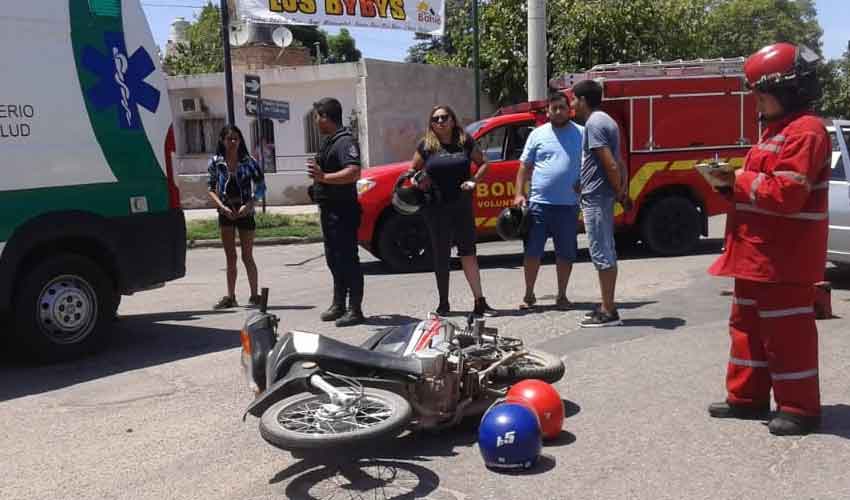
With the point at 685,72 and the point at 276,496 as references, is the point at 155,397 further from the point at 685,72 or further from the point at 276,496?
the point at 685,72

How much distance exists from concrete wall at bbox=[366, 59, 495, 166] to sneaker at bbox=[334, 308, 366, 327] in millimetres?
14232

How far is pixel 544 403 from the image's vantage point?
4449 mm

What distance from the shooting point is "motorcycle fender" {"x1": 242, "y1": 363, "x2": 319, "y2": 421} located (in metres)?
4.05

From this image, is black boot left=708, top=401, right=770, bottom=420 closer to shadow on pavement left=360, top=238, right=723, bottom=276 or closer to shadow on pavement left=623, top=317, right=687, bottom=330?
shadow on pavement left=623, top=317, right=687, bottom=330

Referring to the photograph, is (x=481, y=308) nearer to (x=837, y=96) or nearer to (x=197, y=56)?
(x=197, y=56)

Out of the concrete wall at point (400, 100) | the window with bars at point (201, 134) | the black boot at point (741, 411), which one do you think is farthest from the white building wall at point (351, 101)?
the black boot at point (741, 411)

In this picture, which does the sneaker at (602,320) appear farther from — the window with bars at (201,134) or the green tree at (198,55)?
the green tree at (198,55)

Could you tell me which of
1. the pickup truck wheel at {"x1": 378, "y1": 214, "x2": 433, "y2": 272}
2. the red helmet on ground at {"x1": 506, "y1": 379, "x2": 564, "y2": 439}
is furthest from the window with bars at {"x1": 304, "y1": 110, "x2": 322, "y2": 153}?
the red helmet on ground at {"x1": 506, "y1": 379, "x2": 564, "y2": 439}

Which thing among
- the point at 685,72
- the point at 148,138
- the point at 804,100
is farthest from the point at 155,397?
the point at 685,72

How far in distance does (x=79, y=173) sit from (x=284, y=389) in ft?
10.4

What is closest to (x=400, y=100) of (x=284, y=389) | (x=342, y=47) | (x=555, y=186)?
(x=555, y=186)

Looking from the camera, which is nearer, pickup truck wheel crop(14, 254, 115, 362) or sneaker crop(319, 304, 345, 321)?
pickup truck wheel crop(14, 254, 115, 362)

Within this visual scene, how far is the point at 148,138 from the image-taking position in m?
6.90

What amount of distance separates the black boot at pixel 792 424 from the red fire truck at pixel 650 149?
6.62 m
